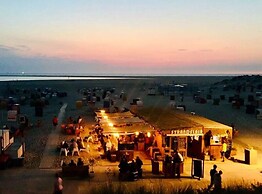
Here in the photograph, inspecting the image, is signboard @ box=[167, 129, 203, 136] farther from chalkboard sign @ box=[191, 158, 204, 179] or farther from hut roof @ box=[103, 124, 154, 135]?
chalkboard sign @ box=[191, 158, 204, 179]

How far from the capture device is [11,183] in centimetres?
1595

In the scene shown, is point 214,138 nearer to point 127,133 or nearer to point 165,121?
point 165,121

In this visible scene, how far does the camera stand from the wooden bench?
674 inches

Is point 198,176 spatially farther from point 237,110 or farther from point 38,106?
point 237,110

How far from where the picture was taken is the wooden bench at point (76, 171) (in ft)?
56.1

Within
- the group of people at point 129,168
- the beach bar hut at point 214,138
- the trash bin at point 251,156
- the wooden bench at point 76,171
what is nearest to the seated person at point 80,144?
the wooden bench at point 76,171

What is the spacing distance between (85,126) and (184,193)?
22.2m

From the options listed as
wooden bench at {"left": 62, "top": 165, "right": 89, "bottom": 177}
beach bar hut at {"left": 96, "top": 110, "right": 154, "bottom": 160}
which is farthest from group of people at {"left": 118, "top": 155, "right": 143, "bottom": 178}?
beach bar hut at {"left": 96, "top": 110, "right": 154, "bottom": 160}

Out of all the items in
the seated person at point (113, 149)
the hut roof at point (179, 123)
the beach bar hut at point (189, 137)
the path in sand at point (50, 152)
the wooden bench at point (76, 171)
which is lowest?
the path in sand at point (50, 152)

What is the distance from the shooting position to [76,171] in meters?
17.2

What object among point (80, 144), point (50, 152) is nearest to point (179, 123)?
point (80, 144)

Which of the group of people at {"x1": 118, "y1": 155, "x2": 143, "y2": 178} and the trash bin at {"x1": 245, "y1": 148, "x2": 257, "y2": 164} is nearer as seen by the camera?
the group of people at {"x1": 118, "y1": 155, "x2": 143, "y2": 178}

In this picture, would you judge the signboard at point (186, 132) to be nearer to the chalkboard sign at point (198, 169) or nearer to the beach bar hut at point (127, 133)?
the beach bar hut at point (127, 133)

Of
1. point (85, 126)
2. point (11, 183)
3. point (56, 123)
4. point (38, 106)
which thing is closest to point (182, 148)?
point (11, 183)
